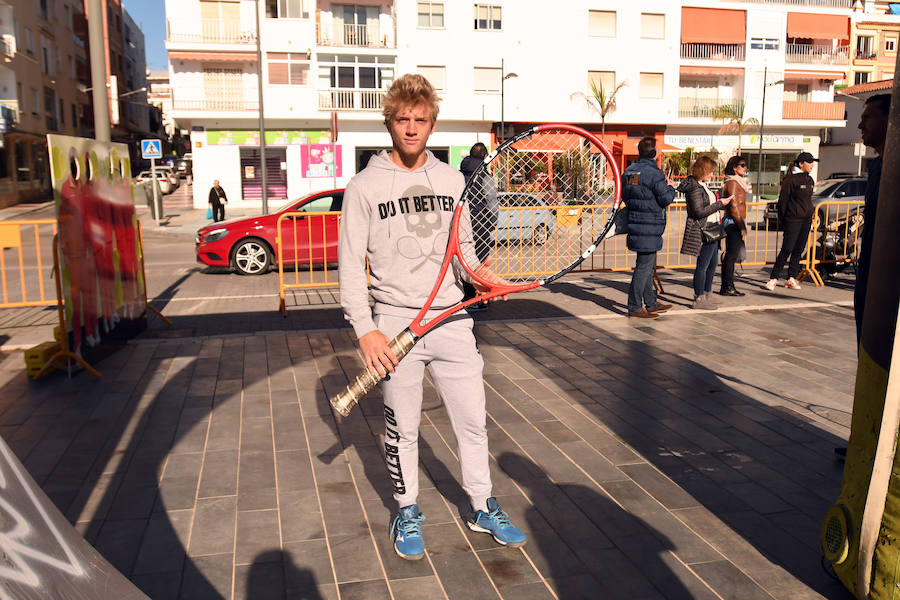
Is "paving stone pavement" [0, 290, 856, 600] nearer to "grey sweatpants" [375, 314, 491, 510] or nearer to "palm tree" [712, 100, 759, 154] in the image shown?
"grey sweatpants" [375, 314, 491, 510]

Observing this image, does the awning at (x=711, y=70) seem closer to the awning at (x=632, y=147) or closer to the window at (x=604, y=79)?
the awning at (x=632, y=147)

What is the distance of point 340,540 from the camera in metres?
3.73

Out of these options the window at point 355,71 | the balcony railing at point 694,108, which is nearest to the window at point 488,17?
the window at point 355,71

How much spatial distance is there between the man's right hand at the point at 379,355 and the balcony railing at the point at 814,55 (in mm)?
49360

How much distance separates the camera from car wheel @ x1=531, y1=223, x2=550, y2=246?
9242mm

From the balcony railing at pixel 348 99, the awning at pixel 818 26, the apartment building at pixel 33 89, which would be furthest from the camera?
the awning at pixel 818 26

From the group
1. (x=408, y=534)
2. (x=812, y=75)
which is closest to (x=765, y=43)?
(x=812, y=75)

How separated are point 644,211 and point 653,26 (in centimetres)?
3750

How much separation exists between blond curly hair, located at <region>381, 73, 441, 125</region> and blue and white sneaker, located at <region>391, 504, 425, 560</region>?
5.89ft

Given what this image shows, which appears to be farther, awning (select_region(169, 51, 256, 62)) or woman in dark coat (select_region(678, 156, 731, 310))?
awning (select_region(169, 51, 256, 62))

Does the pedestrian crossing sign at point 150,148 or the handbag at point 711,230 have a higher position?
the pedestrian crossing sign at point 150,148

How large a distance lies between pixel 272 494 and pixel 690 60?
44.9 metres

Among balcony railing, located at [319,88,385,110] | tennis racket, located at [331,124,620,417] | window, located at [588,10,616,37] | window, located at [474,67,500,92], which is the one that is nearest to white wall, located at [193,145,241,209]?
balcony railing, located at [319,88,385,110]

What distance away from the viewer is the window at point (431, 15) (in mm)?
39312
